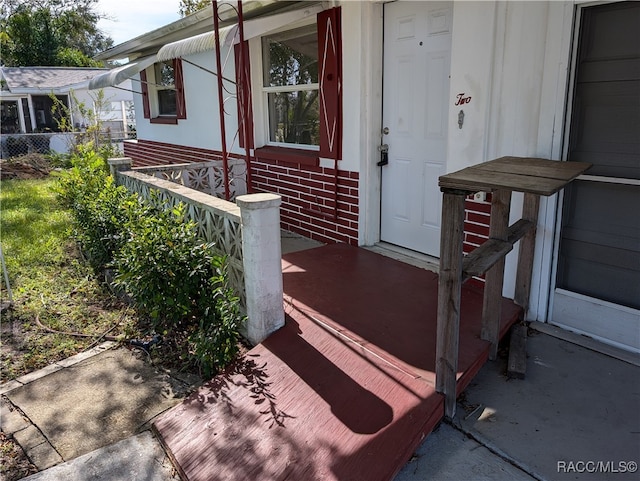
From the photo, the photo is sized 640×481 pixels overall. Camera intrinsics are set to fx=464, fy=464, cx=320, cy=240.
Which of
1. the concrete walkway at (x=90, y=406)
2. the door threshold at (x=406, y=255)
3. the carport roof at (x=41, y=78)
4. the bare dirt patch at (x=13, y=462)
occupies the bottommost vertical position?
the bare dirt patch at (x=13, y=462)

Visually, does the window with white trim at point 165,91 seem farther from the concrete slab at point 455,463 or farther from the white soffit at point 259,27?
the concrete slab at point 455,463

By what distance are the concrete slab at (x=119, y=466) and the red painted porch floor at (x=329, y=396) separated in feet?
0.30

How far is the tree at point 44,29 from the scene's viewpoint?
26.5 metres

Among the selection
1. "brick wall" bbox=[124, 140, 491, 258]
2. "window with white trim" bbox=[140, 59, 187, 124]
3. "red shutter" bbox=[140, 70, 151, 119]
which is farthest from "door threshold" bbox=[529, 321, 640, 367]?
"red shutter" bbox=[140, 70, 151, 119]

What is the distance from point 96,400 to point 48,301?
185 centimetres

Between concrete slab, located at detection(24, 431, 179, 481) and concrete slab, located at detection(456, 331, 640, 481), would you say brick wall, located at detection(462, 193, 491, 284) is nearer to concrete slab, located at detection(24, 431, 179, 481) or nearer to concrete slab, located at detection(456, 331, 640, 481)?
concrete slab, located at detection(456, 331, 640, 481)

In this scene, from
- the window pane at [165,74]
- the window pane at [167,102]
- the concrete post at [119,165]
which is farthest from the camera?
the window pane at [167,102]

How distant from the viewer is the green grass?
354cm

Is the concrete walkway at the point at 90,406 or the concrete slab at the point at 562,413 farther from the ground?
the concrete slab at the point at 562,413

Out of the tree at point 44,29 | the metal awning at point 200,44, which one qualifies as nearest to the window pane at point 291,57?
the metal awning at point 200,44

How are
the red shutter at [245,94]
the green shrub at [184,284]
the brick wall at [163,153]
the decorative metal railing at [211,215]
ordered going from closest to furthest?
the green shrub at [184,284] < the decorative metal railing at [211,215] < the red shutter at [245,94] < the brick wall at [163,153]

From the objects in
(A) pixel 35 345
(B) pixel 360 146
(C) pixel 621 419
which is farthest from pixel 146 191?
(C) pixel 621 419

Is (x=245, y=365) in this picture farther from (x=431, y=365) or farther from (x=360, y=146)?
(x=360, y=146)

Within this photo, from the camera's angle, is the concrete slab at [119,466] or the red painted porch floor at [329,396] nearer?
the red painted porch floor at [329,396]
